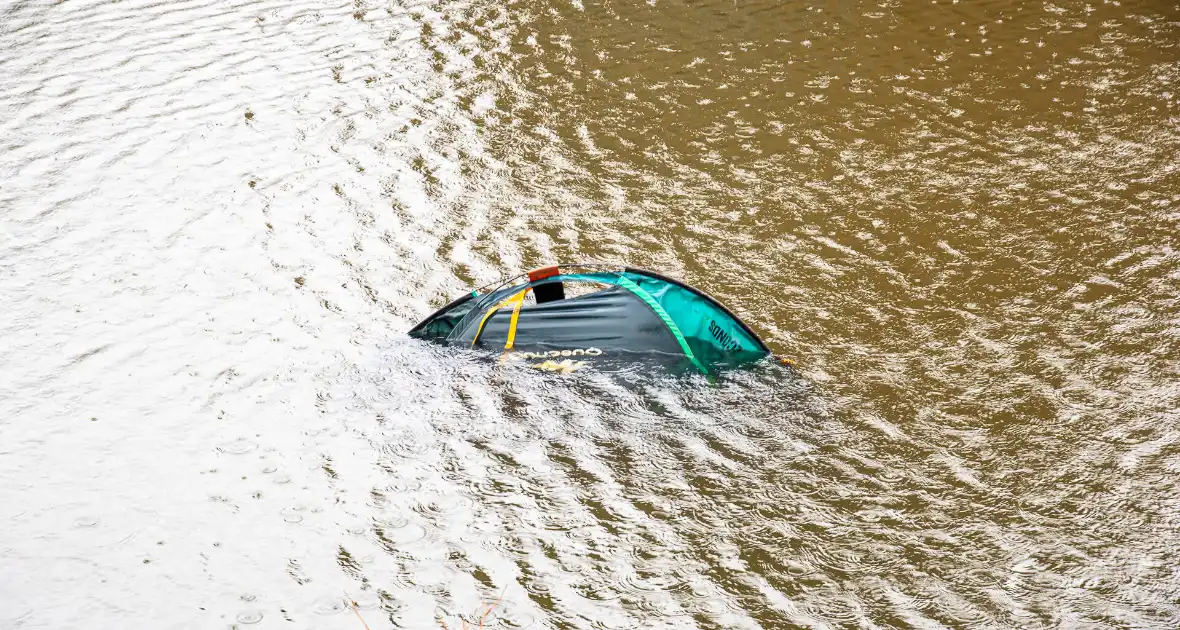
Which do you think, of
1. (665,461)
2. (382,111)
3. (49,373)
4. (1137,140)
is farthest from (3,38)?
(1137,140)

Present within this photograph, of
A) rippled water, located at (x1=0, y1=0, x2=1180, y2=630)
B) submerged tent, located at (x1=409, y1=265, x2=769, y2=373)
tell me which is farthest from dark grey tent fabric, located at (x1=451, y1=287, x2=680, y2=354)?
rippled water, located at (x1=0, y1=0, x2=1180, y2=630)

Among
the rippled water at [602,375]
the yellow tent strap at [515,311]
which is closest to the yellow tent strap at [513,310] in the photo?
the yellow tent strap at [515,311]

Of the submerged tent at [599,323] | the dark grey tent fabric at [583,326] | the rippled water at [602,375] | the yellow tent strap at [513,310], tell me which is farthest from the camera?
the yellow tent strap at [513,310]

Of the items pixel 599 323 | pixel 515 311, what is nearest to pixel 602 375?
pixel 599 323

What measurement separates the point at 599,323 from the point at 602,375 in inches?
19.8

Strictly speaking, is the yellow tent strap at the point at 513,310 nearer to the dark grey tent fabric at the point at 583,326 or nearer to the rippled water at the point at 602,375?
the dark grey tent fabric at the point at 583,326

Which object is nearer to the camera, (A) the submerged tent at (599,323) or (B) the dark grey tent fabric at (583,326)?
(A) the submerged tent at (599,323)

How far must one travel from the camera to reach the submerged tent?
9.10 metres

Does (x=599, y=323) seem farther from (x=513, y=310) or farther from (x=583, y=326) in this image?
(x=513, y=310)

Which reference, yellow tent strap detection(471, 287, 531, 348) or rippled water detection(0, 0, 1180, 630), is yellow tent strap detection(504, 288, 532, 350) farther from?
rippled water detection(0, 0, 1180, 630)

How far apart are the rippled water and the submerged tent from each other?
30 cm

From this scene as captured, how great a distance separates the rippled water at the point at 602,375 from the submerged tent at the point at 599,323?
0.30m

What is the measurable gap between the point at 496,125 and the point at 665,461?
7887 mm

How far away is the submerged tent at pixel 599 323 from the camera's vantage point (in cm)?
910
